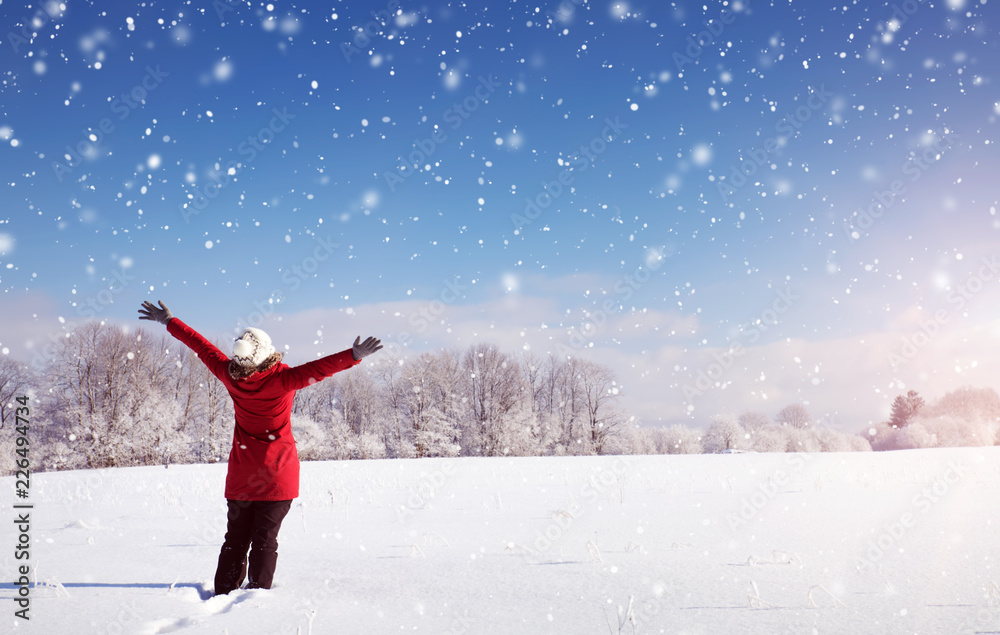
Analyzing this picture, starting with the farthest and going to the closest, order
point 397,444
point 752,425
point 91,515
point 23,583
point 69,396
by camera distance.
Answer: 1. point 752,425
2. point 397,444
3. point 69,396
4. point 91,515
5. point 23,583

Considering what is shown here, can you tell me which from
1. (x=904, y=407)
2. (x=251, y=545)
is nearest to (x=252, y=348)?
(x=251, y=545)

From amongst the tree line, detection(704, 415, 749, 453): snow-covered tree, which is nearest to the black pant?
the tree line

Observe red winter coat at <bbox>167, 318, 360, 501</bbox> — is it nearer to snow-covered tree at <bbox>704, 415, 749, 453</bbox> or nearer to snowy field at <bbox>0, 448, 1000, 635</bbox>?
snowy field at <bbox>0, 448, 1000, 635</bbox>

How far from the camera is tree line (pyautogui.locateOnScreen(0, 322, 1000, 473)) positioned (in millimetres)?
31016

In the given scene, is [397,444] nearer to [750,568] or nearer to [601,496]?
[601,496]

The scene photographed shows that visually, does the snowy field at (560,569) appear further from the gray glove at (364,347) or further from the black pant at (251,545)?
the gray glove at (364,347)

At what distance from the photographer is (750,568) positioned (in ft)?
12.0

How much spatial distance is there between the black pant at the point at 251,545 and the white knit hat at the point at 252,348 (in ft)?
3.60

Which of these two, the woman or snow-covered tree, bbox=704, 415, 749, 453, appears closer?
the woman

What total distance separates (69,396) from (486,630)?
39.1 metres

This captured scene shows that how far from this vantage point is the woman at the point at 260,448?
3.75 metres

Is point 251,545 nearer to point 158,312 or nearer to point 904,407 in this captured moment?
point 158,312

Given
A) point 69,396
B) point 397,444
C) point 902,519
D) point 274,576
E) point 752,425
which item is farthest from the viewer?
point 752,425

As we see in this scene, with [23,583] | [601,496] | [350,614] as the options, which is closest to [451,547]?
[350,614]
